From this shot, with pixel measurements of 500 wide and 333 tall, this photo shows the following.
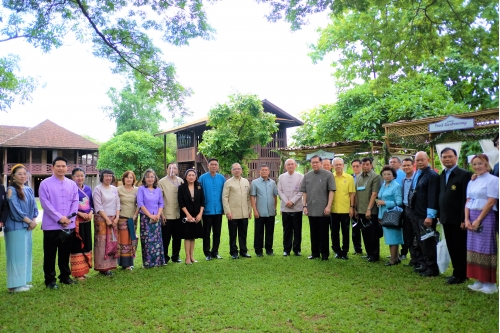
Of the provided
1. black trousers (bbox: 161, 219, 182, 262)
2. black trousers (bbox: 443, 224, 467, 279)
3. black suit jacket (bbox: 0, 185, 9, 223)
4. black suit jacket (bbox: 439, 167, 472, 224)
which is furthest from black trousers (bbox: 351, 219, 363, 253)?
black suit jacket (bbox: 0, 185, 9, 223)

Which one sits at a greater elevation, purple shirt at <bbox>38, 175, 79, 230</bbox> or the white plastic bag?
purple shirt at <bbox>38, 175, 79, 230</bbox>

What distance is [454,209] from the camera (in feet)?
14.5

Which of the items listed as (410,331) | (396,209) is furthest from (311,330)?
(396,209)

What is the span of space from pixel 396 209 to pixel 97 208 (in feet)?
14.4

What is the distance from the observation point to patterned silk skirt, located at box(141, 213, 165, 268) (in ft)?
18.9

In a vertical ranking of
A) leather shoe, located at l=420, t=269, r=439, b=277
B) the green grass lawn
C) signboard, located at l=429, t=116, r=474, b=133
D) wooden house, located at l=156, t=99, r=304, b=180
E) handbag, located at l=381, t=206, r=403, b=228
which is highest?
wooden house, located at l=156, t=99, r=304, b=180

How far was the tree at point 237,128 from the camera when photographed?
16.9m

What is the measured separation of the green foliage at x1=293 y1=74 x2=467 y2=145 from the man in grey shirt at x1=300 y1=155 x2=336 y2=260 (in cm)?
754

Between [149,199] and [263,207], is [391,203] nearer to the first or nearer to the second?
[263,207]

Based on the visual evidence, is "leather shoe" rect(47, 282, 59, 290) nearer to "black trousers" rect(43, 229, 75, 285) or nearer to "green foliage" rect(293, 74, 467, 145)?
"black trousers" rect(43, 229, 75, 285)

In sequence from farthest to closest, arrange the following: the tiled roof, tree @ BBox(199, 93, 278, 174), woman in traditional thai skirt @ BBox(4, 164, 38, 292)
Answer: the tiled roof < tree @ BBox(199, 93, 278, 174) < woman in traditional thai skirt @ BBox(4, 164, 38, 292)

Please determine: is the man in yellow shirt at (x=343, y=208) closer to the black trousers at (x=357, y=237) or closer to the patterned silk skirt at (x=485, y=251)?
the black trousers at (x=357, y=237)

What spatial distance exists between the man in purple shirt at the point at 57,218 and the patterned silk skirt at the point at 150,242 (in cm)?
106

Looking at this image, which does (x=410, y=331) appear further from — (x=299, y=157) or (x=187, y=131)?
(x=187, y=131)
